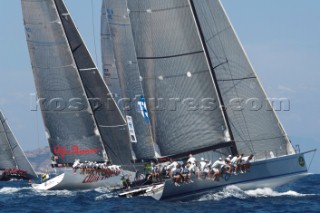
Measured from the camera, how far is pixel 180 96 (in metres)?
39.8

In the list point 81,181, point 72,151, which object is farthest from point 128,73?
point 72,151

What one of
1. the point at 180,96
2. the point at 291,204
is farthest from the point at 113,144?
the point at 291,204

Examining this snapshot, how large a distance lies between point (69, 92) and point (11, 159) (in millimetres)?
24757

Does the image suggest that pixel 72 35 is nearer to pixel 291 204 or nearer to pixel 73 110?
pixel 73 110

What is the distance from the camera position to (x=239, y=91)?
40.1 m

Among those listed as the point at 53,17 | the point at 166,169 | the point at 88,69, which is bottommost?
the point at 166,169

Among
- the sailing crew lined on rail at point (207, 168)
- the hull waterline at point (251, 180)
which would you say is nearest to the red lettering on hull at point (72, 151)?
the hull waterline at point (251, 180)

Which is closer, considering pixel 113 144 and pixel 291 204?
pixel 291 204

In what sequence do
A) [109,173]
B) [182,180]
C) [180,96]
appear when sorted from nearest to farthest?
[182,180], [180,96], [109,173]

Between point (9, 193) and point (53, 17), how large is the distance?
450 inches

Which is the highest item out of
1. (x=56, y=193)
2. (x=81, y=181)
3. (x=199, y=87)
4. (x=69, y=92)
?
(x=69, y=92)

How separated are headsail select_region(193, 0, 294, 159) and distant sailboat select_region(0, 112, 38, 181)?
130 ft

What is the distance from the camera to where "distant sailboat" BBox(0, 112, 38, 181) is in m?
76.4

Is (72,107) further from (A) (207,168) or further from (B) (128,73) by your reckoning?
(A) (207,168)
